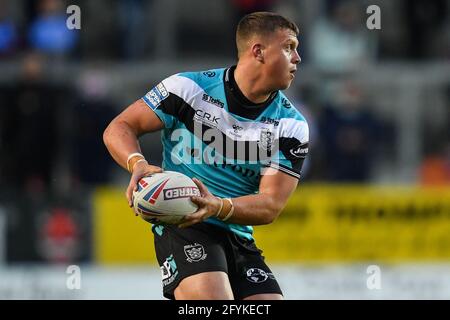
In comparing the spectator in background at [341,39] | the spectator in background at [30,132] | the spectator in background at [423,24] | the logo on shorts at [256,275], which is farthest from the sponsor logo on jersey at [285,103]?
the spectator in background at [423,24]

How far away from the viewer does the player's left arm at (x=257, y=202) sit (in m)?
6.64

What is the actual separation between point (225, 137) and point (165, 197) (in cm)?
105

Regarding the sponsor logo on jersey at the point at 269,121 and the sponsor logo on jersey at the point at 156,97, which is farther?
the sponsor logo on jersey at the point at 269,121

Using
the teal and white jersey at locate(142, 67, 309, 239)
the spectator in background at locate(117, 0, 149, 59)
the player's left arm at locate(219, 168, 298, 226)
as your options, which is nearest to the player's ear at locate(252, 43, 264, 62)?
the teal and white jersey at locate(142, 67, 309, 239)

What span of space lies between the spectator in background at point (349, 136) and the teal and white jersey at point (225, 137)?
649 centimetres

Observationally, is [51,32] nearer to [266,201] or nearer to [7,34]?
[7,34]

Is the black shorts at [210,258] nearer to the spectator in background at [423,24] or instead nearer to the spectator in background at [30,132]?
the spectator in background at [30,132]

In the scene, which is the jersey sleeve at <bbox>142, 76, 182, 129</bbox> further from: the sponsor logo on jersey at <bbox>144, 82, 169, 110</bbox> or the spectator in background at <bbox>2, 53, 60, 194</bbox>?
the spectator in background at <bbox>2, 53, 60, 194</bbox>

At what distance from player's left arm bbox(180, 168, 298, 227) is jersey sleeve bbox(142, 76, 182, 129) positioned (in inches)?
30.8

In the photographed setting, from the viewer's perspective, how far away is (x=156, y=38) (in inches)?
576

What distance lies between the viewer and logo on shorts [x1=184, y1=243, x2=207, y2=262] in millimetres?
7152

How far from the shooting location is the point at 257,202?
7102 mm

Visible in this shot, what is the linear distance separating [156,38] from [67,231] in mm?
3018

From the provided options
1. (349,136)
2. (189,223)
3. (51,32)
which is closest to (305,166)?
(349,136)
